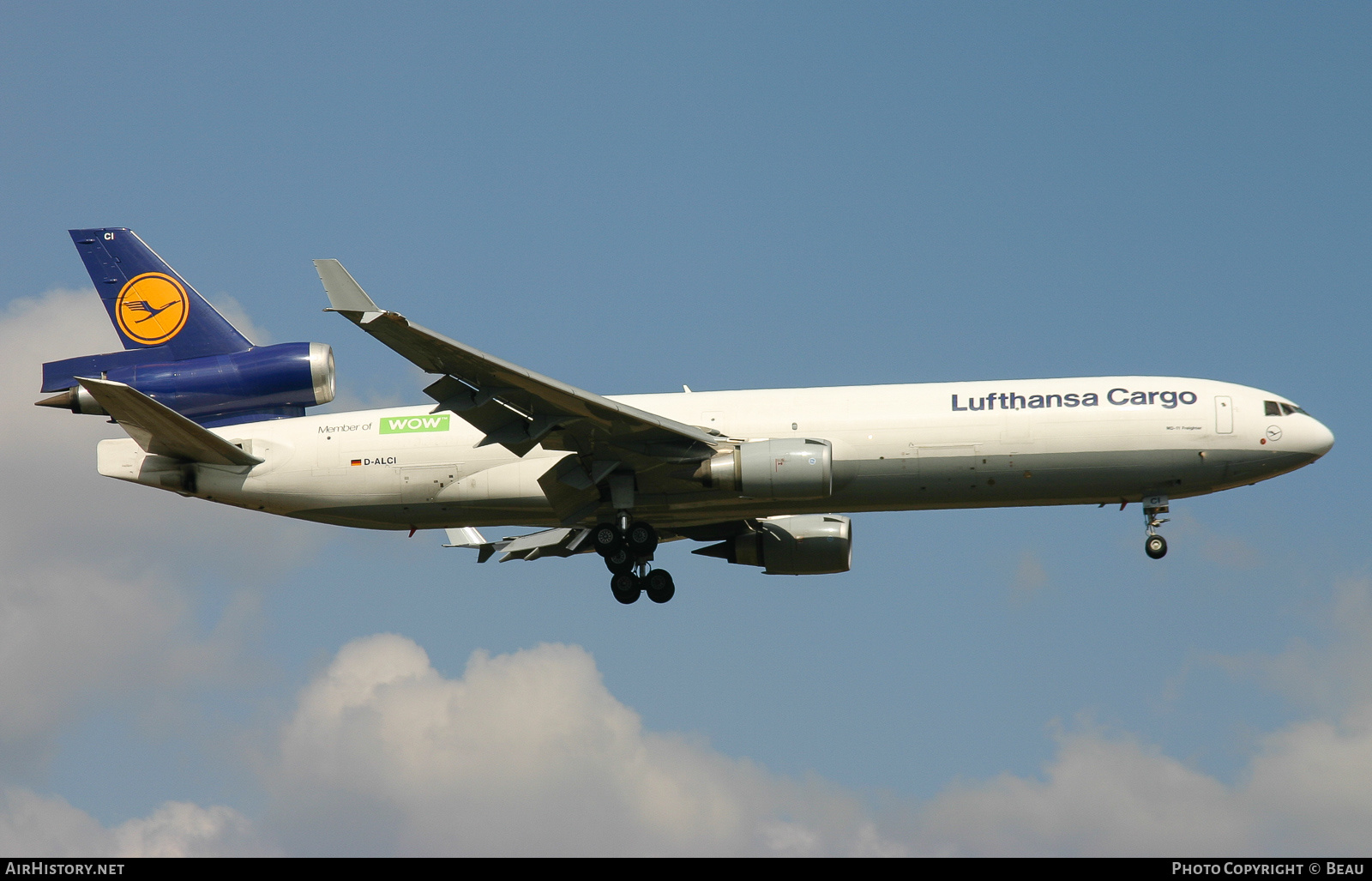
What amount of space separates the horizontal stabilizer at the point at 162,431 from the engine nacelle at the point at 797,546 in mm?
13007

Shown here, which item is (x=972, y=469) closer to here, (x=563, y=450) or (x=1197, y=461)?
(x=1197, y=461)

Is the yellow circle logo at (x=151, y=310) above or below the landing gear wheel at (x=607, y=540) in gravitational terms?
above

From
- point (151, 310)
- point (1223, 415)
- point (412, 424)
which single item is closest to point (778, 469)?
point (412, 424)

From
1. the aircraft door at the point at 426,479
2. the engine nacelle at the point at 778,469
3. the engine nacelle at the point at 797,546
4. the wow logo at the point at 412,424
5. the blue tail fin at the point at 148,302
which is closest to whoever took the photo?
the engine nacelle at the point at 778,469

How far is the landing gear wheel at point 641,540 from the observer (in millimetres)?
34438

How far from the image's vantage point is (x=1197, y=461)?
33.6 metres

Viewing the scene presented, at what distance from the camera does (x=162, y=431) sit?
34.0 meters

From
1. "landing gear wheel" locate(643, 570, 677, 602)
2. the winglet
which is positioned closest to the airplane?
"landing gear wheel" locate(643, 570, 677, 602)

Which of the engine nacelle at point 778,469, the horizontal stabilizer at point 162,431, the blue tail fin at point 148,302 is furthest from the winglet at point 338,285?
the blue tail fin at point 148,302

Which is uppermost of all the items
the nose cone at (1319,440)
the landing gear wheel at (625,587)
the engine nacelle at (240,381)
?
the engine nacelle at (240,381)

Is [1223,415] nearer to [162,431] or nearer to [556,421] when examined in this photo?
[556,421]

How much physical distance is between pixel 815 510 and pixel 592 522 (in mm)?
5577

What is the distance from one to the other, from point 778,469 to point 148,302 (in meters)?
17.1

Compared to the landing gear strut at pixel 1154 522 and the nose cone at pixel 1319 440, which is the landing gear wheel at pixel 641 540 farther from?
the nose cone at pixel 1319 440
